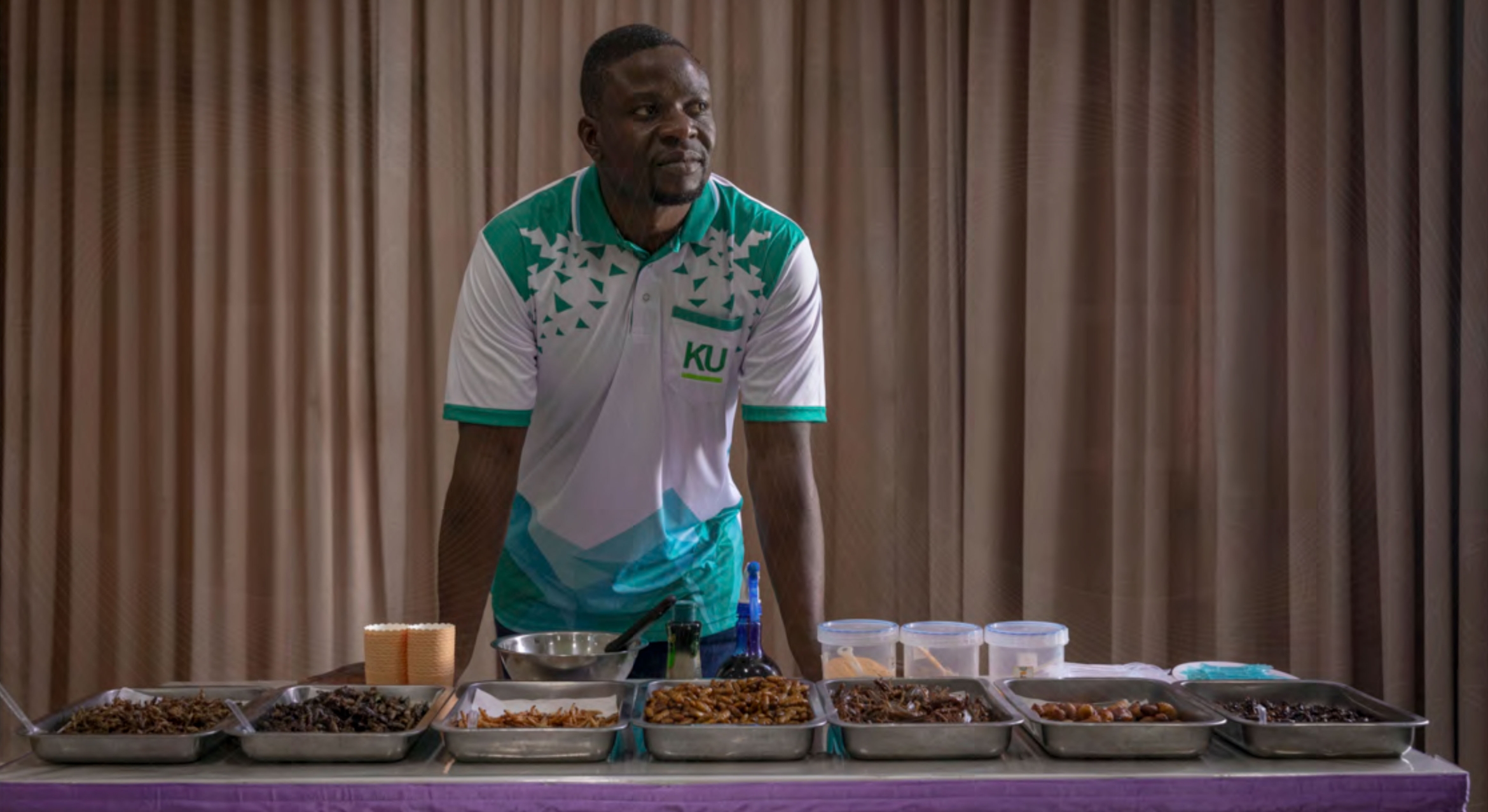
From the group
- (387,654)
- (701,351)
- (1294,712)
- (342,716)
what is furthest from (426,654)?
(1294,712)

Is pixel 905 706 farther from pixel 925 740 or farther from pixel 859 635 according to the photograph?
pixel 859 635

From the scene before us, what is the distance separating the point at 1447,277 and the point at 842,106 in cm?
141

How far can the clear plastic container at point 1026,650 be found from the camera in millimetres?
1826

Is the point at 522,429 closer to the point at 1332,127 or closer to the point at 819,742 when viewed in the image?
the point at 819,742

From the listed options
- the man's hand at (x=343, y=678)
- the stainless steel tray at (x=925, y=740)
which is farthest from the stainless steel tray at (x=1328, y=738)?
the man's hand at (x=343, y=678)

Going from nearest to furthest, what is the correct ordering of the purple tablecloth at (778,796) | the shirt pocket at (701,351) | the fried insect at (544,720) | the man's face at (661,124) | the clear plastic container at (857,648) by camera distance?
1. the purple tablecloth at (778,796)
2. the fried insect at (544,720)
3. the clear plastic container at (857,648)
4. the man's face at (661,124)
5. the shirt pocket at (701,351)

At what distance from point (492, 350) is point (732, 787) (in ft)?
2.84

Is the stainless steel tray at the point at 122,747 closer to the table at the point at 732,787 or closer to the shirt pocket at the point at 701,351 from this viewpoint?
the table at the point at 732,787

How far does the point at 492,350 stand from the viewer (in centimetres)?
198

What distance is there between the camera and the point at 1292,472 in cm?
311

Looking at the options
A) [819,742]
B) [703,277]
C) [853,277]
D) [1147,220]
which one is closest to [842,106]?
[853,277]

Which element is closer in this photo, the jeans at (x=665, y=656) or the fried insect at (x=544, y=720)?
the fried insect at (x=544, y=720)

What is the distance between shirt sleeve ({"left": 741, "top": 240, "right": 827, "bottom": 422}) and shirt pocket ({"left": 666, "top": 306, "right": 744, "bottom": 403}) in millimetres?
35

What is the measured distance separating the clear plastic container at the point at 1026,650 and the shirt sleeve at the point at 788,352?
43 centimetres
